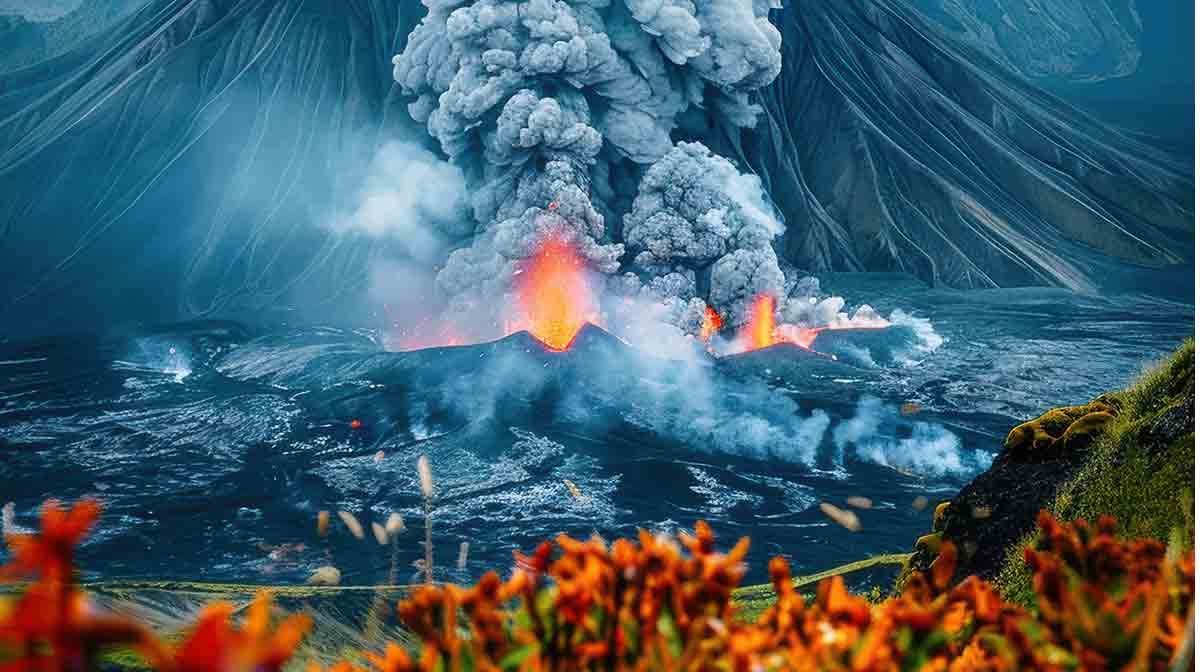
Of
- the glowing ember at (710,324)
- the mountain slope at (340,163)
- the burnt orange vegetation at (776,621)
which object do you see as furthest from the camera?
the mountain slope at (340,163)

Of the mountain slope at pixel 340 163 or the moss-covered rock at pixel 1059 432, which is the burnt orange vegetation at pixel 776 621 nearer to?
the moss-covered rock at pixel 1059 432

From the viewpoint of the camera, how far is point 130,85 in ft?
146

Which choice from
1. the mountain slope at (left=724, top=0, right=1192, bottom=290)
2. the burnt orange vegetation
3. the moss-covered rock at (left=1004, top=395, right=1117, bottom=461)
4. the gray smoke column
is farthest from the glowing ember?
the burnt orange vegetation

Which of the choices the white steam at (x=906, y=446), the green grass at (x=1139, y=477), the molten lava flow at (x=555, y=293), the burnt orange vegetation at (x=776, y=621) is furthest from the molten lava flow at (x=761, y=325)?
the burnt orange vegetation at (x=776, y=621)

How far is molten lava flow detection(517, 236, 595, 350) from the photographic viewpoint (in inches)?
1264

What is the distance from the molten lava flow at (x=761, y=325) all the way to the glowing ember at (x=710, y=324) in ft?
3.00

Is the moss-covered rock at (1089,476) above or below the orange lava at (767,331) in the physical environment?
below

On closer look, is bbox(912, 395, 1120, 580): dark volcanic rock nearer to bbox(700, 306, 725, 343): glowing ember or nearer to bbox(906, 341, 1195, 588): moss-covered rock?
bbox(906, 341, 1195, 588): moss-covered rock

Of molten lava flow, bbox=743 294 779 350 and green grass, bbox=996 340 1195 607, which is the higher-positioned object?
molten lava flow, bbox=743 294 779 350

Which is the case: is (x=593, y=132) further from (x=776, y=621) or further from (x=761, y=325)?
(x=776, y=621)

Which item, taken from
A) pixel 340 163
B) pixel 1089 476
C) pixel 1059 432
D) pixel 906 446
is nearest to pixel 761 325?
pixel 906 446

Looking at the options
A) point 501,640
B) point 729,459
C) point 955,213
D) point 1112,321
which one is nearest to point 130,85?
point 729,459

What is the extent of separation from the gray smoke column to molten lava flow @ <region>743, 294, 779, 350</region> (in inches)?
26.9

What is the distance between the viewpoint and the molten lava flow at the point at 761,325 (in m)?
34.0
